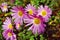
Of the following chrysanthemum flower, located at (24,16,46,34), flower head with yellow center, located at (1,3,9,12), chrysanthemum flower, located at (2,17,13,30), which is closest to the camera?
chrysanthemum flower, located at (24,16,46,34)

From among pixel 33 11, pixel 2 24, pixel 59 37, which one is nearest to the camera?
pixel 59 37

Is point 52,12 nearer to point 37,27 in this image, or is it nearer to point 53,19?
point 53,19

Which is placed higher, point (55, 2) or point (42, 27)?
point (55, 2)

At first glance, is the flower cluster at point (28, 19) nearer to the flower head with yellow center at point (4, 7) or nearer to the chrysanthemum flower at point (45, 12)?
the chrysanthemum flower at point (45, 12)

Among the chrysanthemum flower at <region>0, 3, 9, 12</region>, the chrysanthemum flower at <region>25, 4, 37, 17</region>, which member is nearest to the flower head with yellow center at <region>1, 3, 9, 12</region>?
the chrysanthemum flower at <region>0, 3, 9, 12</region>

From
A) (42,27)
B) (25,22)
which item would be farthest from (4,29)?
(42,27)

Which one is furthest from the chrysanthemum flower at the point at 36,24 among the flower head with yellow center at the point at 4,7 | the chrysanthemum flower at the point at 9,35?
the flower head with yellow center at the point at 4,7

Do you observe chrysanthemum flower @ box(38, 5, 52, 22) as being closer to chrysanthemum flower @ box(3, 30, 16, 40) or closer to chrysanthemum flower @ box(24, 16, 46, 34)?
chrysanthemum flower @ box(24, 16, 46, 34)

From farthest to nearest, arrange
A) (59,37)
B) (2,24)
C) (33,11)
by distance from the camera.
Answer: (2,24), (33,11), (59,37)
